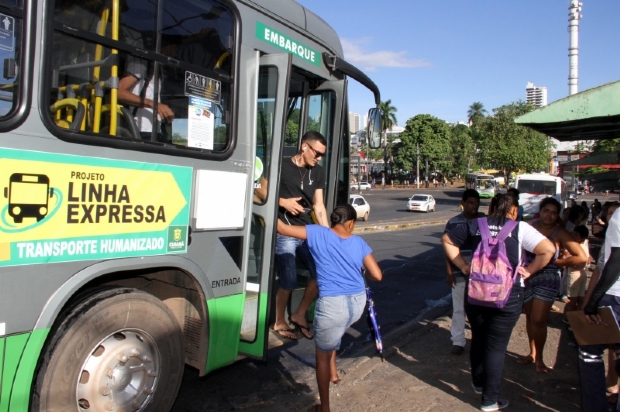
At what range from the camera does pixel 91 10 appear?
319 centimetres

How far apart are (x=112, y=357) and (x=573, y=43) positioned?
58.5 meters

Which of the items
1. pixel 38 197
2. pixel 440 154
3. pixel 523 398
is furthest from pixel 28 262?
pixel 440 154

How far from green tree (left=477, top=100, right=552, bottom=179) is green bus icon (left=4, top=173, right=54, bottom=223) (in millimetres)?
48942

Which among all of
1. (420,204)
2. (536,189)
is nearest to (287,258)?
(536,189)

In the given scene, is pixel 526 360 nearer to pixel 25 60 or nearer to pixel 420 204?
pixel 25 60

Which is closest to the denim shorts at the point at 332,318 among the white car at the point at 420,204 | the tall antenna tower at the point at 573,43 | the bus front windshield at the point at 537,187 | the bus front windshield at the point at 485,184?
the bus front windshield at the point at 537,187

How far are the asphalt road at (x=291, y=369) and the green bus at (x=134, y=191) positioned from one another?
0.48 m

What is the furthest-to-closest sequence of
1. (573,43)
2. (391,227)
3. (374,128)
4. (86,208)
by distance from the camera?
1. (573,43)
2. (391,227)
3. (374,128)
4. (86,208)

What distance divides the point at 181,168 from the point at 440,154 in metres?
84.9

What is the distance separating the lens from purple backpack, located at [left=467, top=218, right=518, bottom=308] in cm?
425

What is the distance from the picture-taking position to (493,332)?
4.42 meters

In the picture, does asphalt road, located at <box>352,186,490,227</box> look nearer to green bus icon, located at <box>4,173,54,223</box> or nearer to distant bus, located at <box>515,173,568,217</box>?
distant bus, located at <box>515,173,568,217</box>

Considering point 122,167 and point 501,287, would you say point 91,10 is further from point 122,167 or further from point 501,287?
point 501,287

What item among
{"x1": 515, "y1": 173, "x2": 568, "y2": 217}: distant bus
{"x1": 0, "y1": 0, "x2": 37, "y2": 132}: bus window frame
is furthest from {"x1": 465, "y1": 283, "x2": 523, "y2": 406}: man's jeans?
{"x1": 515, "y1": 173, "x2": 568, "y2": 217}: distant bus
